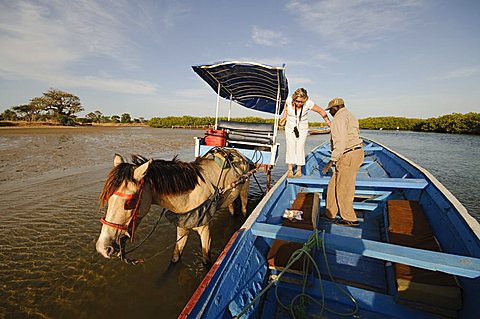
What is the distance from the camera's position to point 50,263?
362 cm

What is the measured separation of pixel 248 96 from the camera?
7512 mm

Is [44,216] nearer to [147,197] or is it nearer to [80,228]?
[80,228]

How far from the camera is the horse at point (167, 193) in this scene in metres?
2.03

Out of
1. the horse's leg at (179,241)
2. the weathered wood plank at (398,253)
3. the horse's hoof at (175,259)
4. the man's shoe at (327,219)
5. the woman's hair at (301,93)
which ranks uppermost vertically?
the woman's hair at (301,93)

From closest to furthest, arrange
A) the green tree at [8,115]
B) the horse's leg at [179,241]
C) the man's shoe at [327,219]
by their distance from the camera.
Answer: the horse's leg at [179,241], the man's shoe at [327,219], the green tree at [8,115]

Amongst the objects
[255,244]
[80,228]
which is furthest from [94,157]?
[255,244]

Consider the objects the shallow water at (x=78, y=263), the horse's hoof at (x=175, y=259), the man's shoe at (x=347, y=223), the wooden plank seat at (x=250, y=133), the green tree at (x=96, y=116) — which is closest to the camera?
the shallow water at (x=78, y=263)

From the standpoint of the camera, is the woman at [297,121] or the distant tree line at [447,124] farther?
the distant tree line at [447,124]

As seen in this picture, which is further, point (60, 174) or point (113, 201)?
point (60, 174)

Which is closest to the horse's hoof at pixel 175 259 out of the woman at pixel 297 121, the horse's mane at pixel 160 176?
the horse's mane at pixel 160 176

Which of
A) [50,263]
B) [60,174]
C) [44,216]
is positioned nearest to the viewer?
[50,263]

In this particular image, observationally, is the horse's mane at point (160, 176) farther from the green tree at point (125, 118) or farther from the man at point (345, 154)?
the green tree at point (125, 118)

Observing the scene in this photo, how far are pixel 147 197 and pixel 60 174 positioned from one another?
881 cm

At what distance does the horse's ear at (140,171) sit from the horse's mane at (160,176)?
0.12 feet
